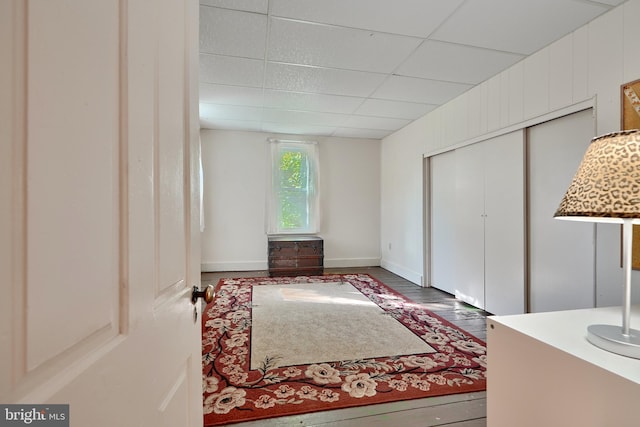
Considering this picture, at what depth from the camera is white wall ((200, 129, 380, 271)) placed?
16.0ft

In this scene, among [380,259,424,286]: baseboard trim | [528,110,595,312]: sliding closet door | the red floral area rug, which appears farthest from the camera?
[380,259,424,286]: baseboard trim

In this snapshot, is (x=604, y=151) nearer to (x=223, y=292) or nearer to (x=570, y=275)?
(x=570, y=275)

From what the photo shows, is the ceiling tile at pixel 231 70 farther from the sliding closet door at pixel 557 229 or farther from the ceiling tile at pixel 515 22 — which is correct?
the sliding closet door at pixel 557 229

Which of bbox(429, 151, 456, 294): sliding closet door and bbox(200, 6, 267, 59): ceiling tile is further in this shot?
bbox(429, 151, 456, 294): sliding closet door

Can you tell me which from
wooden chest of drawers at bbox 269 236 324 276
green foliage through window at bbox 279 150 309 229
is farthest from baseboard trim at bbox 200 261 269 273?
green foliage through window at bbox 279 150 309 229

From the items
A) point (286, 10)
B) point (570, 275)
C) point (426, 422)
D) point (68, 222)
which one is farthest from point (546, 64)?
point (68, 222)

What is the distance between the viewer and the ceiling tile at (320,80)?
2725 mm

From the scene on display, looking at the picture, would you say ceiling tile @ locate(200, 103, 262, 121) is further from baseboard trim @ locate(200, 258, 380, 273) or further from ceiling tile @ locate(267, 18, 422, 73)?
baseboard trim @ locate(200, 258, 380, 273)

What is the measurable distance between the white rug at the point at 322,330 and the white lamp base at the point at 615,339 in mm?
1296

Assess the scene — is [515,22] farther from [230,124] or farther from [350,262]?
[350,262]

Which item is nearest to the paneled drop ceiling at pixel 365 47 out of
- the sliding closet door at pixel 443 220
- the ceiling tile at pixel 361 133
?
the sliding closet door at pixel 443 220

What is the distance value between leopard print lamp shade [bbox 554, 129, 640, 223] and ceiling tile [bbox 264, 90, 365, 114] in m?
2.77

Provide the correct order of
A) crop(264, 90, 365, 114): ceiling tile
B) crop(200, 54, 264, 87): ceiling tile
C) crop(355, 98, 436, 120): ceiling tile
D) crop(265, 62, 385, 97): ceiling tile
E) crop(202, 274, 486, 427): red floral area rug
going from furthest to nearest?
1. crop(355, 98, 436, 120): ceiling tile
2. crop(264, 90, 365, 114): ceiling tile
3. crop(265, 62, 385, 97): ceiling tile
4. crop(200, 54, 264, 87): ceiling tile
5. crop(202, 274, 486, 427): red floral area rug

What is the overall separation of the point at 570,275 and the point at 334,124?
343cm
